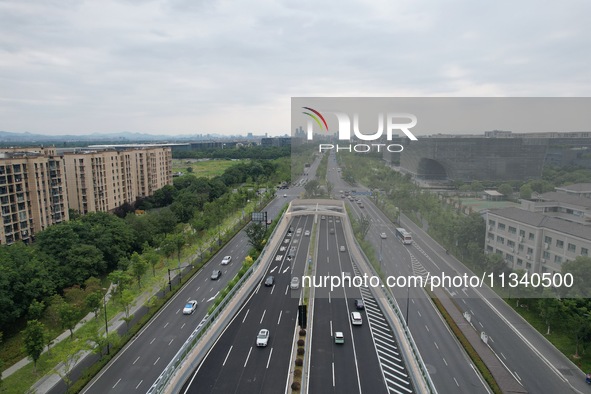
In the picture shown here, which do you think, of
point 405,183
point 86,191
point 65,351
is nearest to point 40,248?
point 65,351

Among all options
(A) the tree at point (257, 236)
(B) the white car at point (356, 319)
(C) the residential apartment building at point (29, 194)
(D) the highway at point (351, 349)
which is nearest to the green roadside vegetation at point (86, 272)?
(A) the tree at point (257, 236)

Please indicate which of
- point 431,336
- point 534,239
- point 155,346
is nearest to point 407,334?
point 431,336

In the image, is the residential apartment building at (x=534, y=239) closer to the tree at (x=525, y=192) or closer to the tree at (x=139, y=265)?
the tree at (x=525, y=192)

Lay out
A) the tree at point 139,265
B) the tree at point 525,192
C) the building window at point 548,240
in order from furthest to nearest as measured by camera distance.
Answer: the tree at point 139,265 < the tree at point 525,192 < the building window at point 548,240

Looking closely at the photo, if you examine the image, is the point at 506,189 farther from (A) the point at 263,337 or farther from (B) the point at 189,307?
(B) the point at 189,307

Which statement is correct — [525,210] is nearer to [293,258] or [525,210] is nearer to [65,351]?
[293,258]

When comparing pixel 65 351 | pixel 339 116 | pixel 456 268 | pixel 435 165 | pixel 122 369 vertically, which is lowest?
pixel 122 369

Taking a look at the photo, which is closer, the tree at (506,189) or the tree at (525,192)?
the tree at (525,192)
